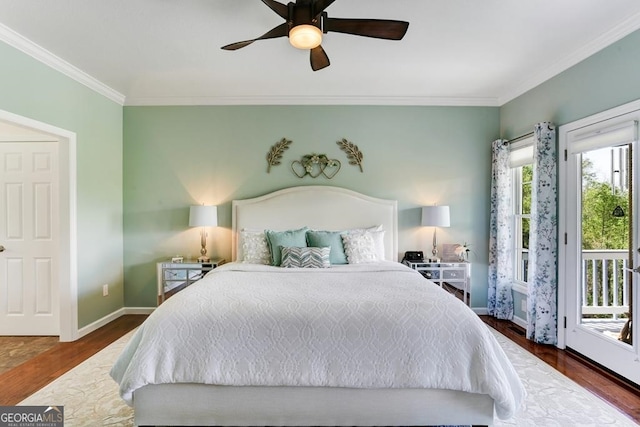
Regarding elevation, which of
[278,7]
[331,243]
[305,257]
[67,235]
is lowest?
[305,257]

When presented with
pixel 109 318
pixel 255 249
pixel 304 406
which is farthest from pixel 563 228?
pixel 109 318

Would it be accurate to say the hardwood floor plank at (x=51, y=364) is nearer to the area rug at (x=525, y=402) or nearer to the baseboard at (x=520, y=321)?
the area rug at (x=525, y=402)

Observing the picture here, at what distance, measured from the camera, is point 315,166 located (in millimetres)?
4168

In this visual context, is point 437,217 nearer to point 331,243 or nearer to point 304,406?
point 331,243

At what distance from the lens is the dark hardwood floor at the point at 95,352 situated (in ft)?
7.59

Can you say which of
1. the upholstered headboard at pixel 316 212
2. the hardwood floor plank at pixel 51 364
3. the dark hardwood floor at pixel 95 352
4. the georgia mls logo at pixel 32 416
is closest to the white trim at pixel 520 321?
the dark hardwood floor at pixel 95 352

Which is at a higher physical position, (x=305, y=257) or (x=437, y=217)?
(x=437, y=217)

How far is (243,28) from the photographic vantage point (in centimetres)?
263

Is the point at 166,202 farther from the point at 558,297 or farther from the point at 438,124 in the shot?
the point at 558,297

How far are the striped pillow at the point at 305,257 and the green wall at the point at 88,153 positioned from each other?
226 centimetres

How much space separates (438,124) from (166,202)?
12.0 ft

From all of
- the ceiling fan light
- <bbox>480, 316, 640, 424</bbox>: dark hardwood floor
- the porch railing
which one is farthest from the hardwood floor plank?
the porch railing

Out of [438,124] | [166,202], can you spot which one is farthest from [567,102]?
[166,202]

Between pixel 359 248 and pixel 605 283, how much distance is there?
7.10 feet
